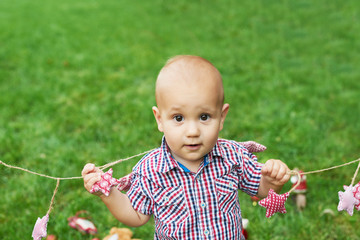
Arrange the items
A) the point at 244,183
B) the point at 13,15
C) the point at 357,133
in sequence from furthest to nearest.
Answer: the point at 13,15, the point at 357,133, the point at 244,183

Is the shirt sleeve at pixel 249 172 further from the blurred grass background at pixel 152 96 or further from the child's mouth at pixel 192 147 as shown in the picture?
the blurred grass background at pixel 152 96

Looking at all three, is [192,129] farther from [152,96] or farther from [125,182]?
[152,96]

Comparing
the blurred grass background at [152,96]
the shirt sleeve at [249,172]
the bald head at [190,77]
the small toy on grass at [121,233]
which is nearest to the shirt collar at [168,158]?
the shirt sleeve at [249,172]

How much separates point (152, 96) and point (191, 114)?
2.83 meters

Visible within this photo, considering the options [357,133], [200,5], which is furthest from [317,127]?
[200,5]

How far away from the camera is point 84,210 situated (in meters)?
2.68

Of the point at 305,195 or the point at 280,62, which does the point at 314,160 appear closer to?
the point at 305,195

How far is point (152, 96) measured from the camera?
437 centimetres

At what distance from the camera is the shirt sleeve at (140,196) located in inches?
68.3

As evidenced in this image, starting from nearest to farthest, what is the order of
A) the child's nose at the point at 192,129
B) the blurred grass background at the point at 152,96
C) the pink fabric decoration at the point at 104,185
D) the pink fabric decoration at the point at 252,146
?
the child's nose at the point at 192,129, the pink fabric decoration at the point at 104,185, the pink fabric decoration at the point at 252,146, the blurred grass background at the point at 152,96

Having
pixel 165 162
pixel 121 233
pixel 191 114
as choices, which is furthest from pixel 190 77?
pixel 121 233

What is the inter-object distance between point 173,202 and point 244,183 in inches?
13.5

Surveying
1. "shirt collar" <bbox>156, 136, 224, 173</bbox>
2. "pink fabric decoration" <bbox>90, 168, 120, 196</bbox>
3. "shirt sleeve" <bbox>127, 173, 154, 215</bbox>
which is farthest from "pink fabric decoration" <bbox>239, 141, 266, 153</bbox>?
"pink fabric decoration" <bbox>90, 168, 120, 196</bbox>

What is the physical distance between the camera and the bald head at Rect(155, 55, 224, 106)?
1551 millimetres
